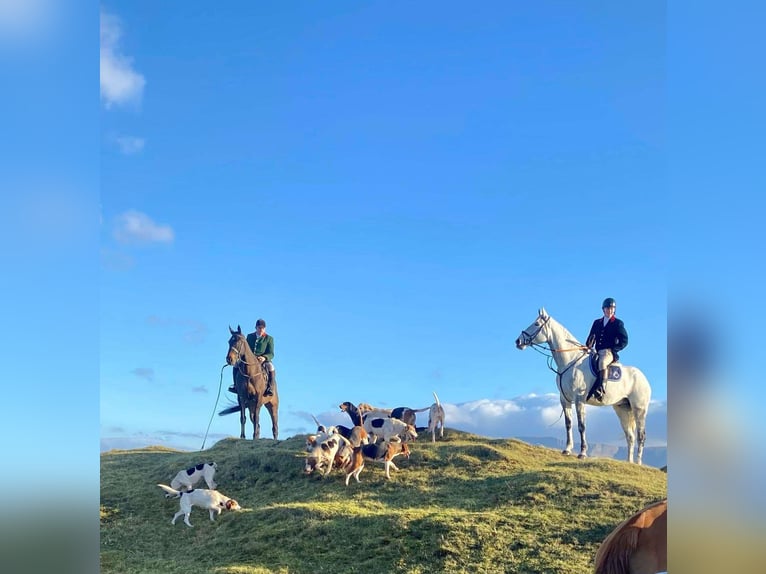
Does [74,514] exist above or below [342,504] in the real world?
above

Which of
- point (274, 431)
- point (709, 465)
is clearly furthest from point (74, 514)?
point (274, 431)

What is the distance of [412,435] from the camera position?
10.6m

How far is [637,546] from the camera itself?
386 cm

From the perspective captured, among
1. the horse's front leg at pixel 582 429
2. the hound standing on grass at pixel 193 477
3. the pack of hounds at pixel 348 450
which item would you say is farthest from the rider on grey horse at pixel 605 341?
the hound standing on grass at pixel 193 477

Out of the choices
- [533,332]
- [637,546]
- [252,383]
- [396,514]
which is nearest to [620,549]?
[637,546]

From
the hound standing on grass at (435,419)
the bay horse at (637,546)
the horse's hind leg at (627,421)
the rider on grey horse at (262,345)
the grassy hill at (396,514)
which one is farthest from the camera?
the rider on grey horse at (262,345)

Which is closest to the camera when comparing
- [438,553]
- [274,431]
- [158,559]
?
[438,553]

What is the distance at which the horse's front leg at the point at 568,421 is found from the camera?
9.73 meters

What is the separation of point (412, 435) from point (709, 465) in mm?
8948

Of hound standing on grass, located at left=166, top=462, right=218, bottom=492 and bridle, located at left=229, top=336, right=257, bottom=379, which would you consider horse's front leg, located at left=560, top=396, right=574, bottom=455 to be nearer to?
bridle, located at left=229, top=336, right=257, bottom=379

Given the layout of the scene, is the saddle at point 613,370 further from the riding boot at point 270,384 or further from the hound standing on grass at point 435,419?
the riding boot at point 270,384

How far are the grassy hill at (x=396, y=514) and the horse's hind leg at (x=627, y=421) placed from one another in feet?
1.92

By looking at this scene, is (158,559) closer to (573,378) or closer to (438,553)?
(438,553)

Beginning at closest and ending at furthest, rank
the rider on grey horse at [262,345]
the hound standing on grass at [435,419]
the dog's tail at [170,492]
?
the dog's tail at [170,492], the hound standing on grass at [435,419], the rider on grey horse at [262,345]
